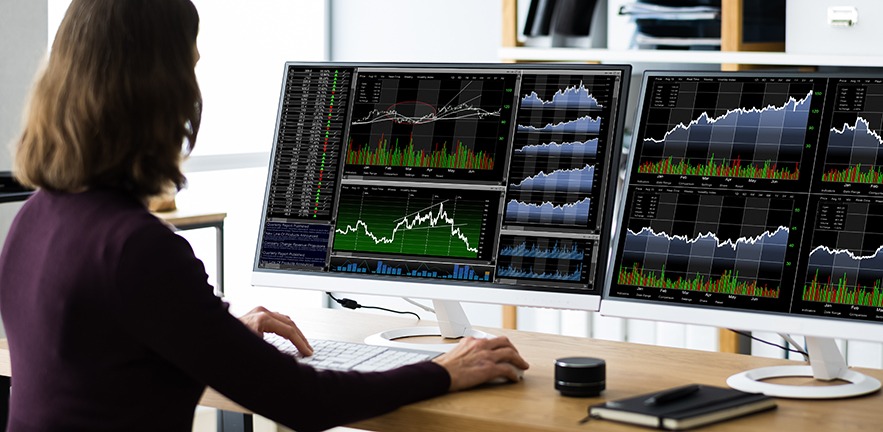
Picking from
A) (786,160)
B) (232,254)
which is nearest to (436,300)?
(786,160)

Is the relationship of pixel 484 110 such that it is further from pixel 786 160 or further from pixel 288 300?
pixel 288 300

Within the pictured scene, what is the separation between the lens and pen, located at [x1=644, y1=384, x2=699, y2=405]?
4.77ft

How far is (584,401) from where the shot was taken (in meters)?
1.55

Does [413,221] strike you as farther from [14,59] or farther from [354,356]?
[14,59]

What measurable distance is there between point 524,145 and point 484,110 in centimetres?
9

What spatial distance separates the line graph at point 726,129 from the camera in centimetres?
165

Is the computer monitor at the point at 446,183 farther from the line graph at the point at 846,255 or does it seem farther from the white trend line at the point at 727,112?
the line graph at the point at 846,255

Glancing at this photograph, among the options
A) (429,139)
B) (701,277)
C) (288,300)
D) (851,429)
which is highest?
(429,139)

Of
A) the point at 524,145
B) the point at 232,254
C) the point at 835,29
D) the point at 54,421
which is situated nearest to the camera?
the point at 54,421

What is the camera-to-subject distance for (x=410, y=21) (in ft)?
14.0

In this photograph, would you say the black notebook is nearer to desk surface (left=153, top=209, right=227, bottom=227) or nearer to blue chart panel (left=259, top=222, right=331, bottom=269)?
blue chart panel (left=259, top=222, right=331, bottom=269)

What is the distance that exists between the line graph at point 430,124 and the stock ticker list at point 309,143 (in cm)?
3

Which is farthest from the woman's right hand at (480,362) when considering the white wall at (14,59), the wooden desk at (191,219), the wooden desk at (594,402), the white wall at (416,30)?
the white wall at (416,30)

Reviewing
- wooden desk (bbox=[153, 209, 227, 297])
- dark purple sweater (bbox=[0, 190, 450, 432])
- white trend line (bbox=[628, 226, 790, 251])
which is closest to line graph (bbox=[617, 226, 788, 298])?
white trend line (bbox=[628, 226, 790, 251])
